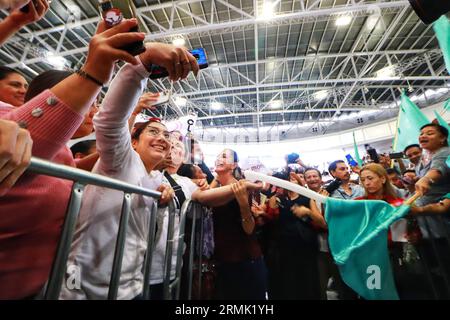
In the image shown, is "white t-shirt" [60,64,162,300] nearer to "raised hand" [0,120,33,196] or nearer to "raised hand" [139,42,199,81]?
"raised hand" [139,42,199,81]

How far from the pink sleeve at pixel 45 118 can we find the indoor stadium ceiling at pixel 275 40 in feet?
18.9

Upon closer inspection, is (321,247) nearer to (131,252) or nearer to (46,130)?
(131,252)

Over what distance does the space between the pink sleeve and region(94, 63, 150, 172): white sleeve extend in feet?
0.84

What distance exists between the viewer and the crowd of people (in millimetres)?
529

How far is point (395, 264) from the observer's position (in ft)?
5.62

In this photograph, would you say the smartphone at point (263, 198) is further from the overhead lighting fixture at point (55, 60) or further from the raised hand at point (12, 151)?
the overhead lighting fixture at point (55, 60)

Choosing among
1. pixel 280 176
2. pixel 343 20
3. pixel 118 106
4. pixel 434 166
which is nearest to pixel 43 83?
pixel 118 106

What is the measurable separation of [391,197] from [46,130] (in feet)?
8.43

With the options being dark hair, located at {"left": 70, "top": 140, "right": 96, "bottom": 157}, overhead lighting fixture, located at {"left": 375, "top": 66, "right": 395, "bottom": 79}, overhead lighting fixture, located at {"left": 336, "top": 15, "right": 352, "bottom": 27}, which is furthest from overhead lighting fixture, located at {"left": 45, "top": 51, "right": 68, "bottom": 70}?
overhead lighting fixture, located at {"left": 375, "top": 66, "right": 395, "bottom": 79}

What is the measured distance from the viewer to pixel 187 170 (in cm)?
252

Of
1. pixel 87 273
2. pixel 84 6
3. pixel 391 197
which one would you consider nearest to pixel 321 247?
pixel 391 197

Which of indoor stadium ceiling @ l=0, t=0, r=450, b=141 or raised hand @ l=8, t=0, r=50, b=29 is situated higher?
indoor stadium ceiling @ l=0, t=0, r=450, b=141

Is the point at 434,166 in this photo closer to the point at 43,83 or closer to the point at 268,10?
the point at 43,83

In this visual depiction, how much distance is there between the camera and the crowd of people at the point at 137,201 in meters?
0.53
